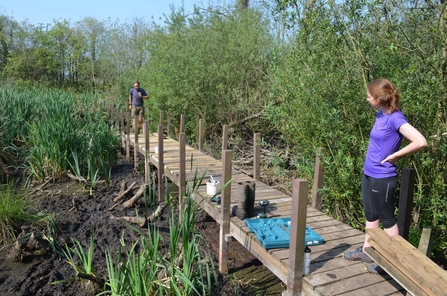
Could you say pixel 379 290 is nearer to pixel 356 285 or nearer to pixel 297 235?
pixel 356 285

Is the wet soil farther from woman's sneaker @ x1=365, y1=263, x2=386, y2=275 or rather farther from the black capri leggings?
the black capri leggings

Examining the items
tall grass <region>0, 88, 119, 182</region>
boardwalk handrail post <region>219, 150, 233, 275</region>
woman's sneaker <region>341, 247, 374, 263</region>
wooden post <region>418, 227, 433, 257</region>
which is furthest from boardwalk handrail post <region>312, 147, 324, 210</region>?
tall grass <region>0, 88, 119, 182</region>

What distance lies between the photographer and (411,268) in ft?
7.06

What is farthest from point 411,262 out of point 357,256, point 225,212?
point 225,212

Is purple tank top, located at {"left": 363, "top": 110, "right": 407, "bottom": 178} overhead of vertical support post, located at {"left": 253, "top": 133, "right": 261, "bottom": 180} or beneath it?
overhead

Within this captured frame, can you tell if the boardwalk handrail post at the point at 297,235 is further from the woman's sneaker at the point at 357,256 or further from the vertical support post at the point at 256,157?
the vertical support post at the point at 256,157

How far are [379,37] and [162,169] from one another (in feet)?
12.1

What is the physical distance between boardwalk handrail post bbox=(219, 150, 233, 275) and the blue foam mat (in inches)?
11.1

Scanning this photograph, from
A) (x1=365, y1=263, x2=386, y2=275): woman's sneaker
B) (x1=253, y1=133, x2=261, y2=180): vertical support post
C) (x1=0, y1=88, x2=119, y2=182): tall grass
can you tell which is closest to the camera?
(x1=365, y1=263, x2=386, y2=275): woman's sneaker

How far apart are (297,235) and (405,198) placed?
2.38 ft

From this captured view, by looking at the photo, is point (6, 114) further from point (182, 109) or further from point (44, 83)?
point (44, 83)

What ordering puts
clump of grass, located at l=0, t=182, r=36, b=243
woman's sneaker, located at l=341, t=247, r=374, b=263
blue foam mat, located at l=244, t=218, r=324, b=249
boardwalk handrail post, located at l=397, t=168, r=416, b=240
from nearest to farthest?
boardwalk handrail post, located at l=397, t=168, r=416, b=240, woman's sneaker, located at l=341, t=247, r=374, b=263, blue foam mat, located at l=244, t=218, r=324, b=249, clump of grass, located at l=0, t=182, r=36, b=243

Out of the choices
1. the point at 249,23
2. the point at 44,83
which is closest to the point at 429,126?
the point at 249,23

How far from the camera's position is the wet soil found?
3805mm
